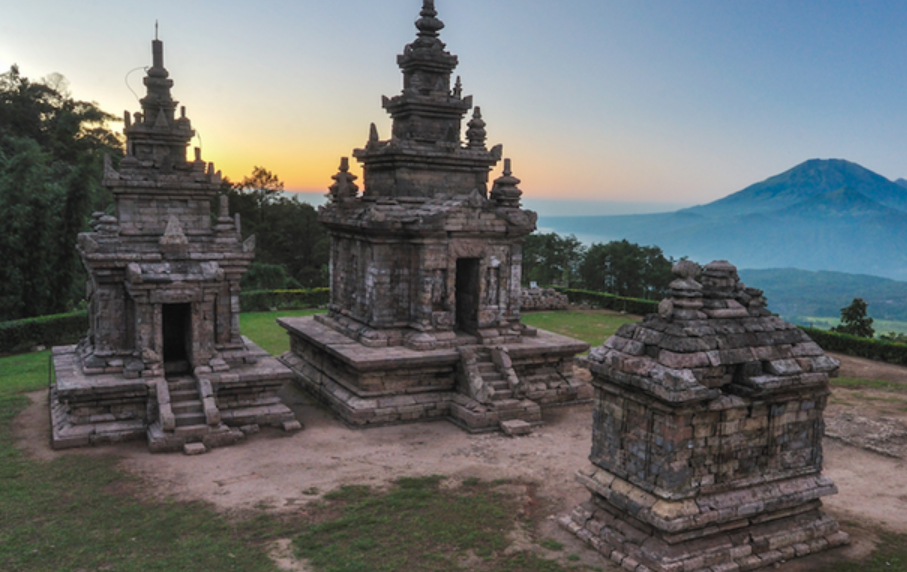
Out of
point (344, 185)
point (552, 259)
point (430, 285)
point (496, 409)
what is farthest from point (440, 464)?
point (552, 259)

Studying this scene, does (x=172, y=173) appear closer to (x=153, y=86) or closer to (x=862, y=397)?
(x=153, y=86)

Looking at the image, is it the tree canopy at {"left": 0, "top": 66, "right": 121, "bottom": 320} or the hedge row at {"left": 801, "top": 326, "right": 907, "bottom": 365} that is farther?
the tree canopy at {"left": 0, "top": 66, "right": 121, "bottom": 320}

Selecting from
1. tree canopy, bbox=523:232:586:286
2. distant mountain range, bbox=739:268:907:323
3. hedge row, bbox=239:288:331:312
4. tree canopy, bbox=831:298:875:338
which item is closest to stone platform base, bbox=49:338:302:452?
hedge row, bbox=239:288:331:312

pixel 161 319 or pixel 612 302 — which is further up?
pixel 161 319

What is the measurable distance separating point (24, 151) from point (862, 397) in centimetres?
3101

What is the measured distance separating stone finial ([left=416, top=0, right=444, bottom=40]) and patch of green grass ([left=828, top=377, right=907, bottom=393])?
14.6 metres

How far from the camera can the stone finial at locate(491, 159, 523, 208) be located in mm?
17719

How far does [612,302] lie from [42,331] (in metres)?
24.2

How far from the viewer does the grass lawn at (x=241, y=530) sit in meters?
9.34

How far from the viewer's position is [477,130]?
747 inches

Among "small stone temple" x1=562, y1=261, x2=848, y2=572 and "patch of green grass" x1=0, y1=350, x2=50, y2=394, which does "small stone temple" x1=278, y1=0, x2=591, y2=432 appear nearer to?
"small stone temple" x1=562, y1=261, x2=848, y2=572

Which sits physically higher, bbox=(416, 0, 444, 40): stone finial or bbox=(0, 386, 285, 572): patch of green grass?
bbox=(416, 0, 444, 40): stone finial

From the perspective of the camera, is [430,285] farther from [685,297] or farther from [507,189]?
[685,297]

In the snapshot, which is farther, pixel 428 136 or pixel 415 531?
pixel 428 136
